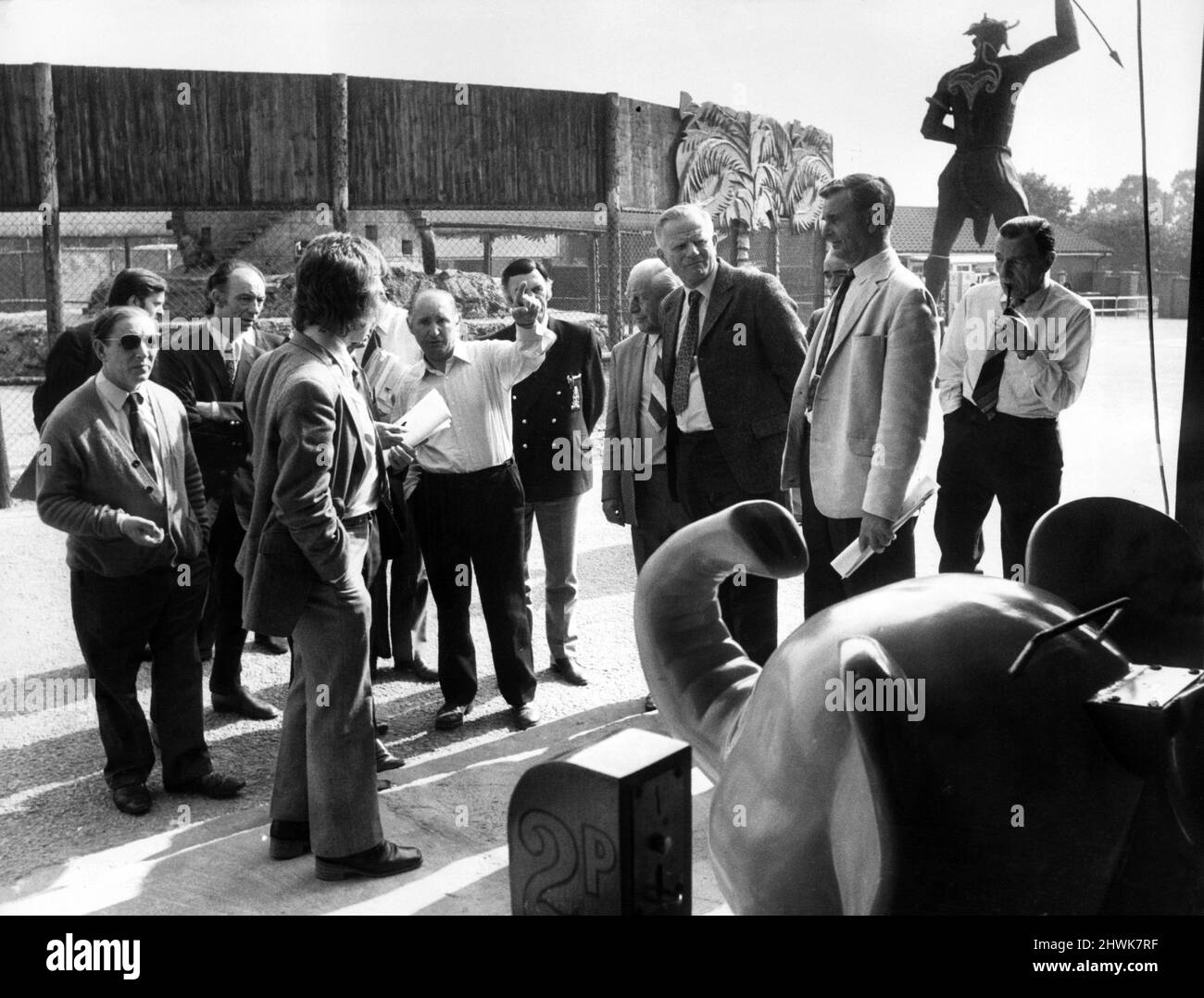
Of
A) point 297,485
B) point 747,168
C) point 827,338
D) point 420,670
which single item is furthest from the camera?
point 747,168

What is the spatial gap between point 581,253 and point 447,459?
15.9m

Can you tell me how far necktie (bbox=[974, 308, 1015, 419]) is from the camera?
4.87 meters

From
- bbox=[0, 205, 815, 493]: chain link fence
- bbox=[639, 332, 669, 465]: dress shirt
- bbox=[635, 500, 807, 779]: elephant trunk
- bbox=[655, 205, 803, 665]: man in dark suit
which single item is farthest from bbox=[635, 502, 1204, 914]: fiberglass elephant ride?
bbox=[0, 205, 815, 493]: chain link fence

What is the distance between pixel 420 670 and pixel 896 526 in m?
2.59

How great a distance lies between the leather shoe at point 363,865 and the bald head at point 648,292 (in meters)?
2.60

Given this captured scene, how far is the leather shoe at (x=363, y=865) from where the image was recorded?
11.6ft

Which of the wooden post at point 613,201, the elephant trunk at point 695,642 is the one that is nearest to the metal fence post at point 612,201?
the wooden post at point 613,201

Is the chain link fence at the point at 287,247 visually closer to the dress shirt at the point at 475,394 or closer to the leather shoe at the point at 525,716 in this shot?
the dress shirt at the point at 475,394

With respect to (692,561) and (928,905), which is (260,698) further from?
(928,905)

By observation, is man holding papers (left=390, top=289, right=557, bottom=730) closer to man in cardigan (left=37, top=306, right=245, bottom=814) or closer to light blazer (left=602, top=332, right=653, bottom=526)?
light blazer (left=602, top=332, right=653, bottom=526)

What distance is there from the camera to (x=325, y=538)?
333 centimetres

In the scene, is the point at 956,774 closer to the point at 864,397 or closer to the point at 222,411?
the point at 864,397

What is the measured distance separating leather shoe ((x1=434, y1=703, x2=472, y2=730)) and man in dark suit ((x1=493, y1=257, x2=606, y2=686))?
0.70 m

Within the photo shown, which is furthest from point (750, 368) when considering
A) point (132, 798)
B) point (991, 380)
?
point (132, 798)
